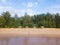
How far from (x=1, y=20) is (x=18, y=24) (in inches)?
195

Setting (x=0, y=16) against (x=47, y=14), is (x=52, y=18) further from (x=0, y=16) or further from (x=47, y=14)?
(x=0, y=16)

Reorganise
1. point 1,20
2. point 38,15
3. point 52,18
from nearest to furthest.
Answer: point 1,20 → point 52,18 → point 38,15

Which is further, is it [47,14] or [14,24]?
[47,14]

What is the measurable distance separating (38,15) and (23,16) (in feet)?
21.0

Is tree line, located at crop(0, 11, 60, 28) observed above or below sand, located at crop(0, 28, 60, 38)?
above

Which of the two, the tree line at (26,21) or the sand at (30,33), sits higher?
the tree line at (26,21)

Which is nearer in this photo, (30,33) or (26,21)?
(30,33)

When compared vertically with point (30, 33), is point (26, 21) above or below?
above

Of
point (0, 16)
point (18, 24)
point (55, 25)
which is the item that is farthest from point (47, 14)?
point (0, 16)

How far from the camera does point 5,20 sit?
159ft

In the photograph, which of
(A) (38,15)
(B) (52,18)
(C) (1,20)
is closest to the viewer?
(C) (1,20)

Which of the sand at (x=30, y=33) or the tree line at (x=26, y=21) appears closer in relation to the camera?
the sand at (x=30, y=33)

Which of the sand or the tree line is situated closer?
the sand

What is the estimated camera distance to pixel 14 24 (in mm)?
47750
